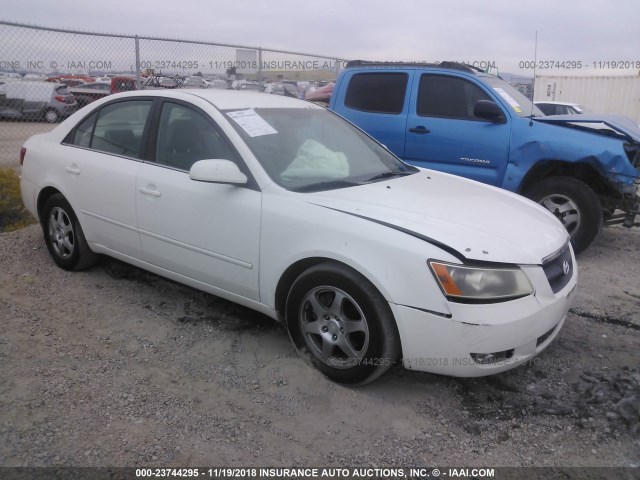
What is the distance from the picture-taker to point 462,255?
2.67 m

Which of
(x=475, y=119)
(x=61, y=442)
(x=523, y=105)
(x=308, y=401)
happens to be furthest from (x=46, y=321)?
(x=523, y=105)

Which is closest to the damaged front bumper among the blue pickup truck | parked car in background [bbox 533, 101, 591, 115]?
the blue pickup truck

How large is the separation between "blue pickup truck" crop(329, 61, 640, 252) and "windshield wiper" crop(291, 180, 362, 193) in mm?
2775

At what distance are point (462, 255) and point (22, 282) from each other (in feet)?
11.8

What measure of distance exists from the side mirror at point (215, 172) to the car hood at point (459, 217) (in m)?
0.46

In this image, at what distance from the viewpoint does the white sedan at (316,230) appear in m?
2.71

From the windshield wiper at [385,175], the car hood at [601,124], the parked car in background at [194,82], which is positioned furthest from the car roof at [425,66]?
the parked car in background at [194,82]

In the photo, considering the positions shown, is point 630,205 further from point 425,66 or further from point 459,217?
point 459,217

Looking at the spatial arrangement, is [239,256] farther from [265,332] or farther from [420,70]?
[420,70]

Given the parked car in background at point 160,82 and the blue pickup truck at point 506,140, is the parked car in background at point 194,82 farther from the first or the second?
the blue pickup truck at point 506,140

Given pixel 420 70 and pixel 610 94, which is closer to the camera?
pixel 420 70

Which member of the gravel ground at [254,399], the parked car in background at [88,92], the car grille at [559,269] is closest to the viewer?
the gravel ground at [254,399]

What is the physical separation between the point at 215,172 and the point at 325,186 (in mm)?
662

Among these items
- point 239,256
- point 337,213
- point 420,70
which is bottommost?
point 239,256
